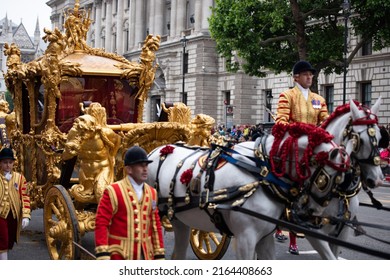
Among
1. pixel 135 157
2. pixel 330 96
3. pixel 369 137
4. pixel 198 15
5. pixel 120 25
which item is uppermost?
pixel 120 25

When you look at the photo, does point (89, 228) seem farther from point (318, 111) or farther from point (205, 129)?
point (318, 111)

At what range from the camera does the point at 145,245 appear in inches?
222

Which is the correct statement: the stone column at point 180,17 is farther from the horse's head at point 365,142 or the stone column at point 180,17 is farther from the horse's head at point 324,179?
the horse's head at point 324,179

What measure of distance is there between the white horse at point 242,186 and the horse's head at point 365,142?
119 millimetres

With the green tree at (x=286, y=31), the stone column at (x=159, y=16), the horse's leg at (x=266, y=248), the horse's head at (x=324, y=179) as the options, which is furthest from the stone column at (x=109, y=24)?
the horse's head at (x=324, y=179)

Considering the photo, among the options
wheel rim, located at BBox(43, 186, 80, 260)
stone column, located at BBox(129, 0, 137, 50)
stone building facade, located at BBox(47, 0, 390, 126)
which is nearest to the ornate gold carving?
wheel rim, located at BBox(43, 186, 80, 260)

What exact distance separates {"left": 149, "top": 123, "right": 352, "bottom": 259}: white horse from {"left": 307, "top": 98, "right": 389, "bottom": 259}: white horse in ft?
0.46

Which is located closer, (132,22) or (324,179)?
(324,179)

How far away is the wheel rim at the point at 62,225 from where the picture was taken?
25.7 ft

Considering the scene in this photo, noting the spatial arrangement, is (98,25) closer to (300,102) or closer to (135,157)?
(300,102)

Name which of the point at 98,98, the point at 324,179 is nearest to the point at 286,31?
the point at 98,98

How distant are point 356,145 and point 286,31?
88.0 feet

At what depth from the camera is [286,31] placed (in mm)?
32719
